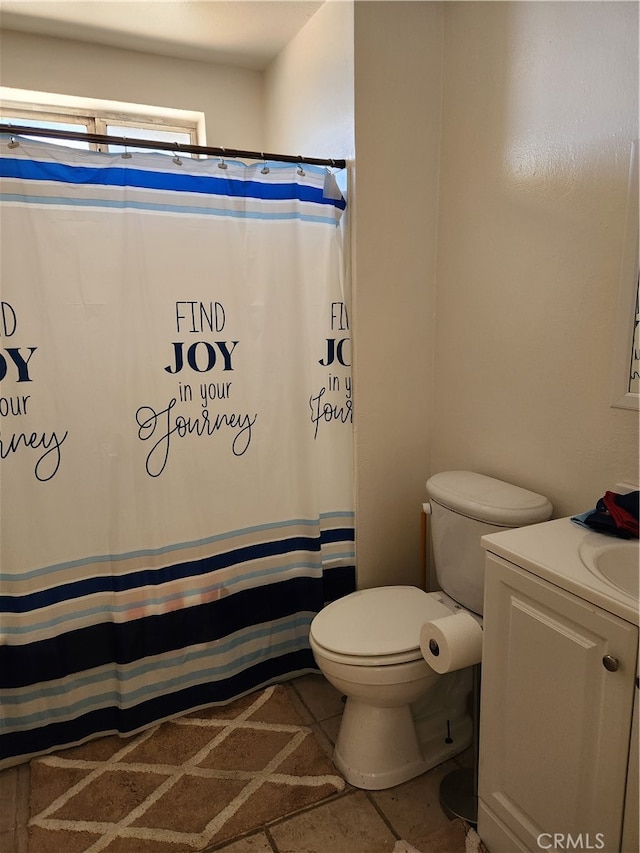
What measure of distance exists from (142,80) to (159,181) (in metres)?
1.00

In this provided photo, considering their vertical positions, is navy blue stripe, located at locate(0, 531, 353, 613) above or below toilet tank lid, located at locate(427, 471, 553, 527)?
below

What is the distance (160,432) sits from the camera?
5.74 feet

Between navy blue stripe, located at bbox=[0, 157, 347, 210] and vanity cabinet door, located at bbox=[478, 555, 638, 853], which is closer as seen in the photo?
vanity cabinet door, located at bbox=[478, 555, 638, 853]

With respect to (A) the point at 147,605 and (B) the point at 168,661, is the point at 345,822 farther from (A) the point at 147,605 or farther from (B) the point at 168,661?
(A) the point at 147,605

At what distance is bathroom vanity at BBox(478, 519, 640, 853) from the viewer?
1.04m

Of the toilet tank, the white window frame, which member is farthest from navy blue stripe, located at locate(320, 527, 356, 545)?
the white window frame

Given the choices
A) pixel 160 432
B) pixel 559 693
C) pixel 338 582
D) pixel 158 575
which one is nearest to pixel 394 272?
pixel 160 432

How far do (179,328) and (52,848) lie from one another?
1403 millimetres

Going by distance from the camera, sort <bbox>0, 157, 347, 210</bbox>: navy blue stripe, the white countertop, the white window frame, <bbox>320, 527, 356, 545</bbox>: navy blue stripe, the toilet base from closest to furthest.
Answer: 1. the white countertop
2. <bbox>0, 157, 347, 210</bbox>: navy blue stripe
3. the toilet base
4. <bbox>320, 527, 356, 545</bbox>: navy blue stripe
5. the white window frame

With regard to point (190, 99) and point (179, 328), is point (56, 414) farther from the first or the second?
point (190, 99)

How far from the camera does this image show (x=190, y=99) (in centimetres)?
242

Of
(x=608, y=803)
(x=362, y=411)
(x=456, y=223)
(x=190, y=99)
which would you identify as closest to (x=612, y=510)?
(x=608, y=803)

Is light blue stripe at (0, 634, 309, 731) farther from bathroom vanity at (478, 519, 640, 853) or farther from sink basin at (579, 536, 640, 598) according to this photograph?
sink basin at (579, 536, 640, 598)

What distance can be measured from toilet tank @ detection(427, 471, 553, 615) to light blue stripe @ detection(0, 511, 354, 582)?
1.41 feet
